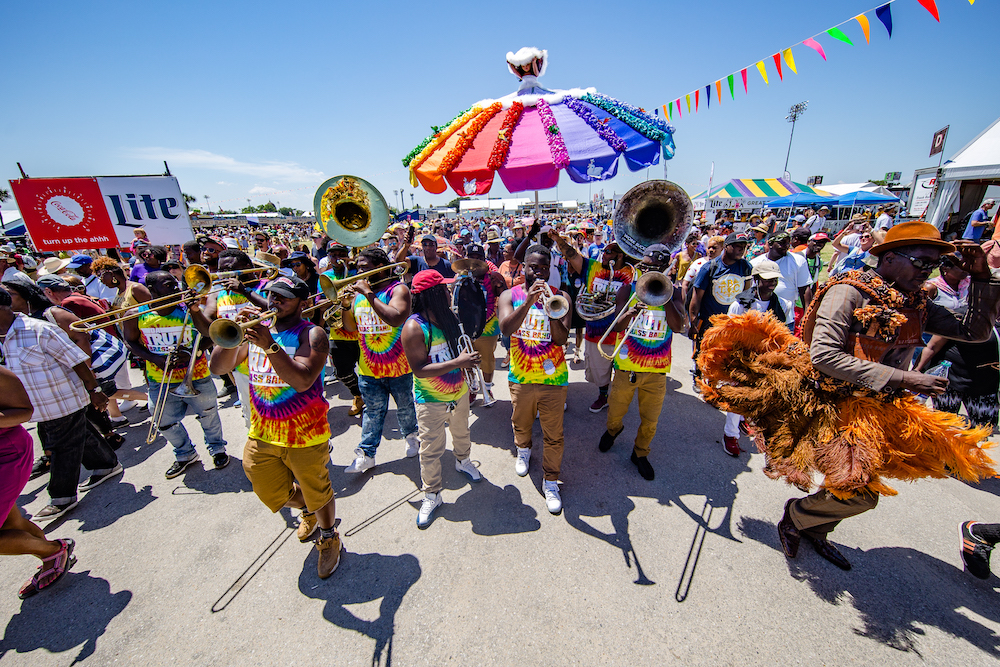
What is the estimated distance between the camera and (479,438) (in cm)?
452

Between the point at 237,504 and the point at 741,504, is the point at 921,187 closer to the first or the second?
the point at 741,504

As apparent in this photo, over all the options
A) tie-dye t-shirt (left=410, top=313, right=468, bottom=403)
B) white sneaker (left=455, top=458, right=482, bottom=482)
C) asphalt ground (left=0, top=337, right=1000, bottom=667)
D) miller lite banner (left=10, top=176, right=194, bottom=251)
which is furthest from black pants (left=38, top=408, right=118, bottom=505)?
miller lite banner (left=10, top=176, right=194, bottom=251)

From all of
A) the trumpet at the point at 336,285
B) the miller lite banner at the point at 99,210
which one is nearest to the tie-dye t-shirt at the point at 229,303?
the trumpet at the point at 336,285

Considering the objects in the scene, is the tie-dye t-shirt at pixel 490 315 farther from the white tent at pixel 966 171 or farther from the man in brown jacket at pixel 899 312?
the white tent at pixel 966 171

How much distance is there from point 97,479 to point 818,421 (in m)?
6.45

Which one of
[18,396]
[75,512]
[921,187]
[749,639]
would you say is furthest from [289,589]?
[921,187]

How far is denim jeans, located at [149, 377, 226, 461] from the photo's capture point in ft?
12.5

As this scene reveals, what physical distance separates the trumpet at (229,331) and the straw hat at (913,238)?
3677mm

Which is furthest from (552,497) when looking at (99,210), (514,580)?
(99,210)

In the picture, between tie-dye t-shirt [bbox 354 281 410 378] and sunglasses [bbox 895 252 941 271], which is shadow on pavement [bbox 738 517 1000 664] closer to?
sunglasses [bbox 895 252 941 271]

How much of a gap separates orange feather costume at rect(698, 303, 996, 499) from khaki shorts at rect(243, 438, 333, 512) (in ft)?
9.30

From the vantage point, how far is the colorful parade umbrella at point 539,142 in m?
3.26

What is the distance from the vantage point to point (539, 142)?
10.9 feet

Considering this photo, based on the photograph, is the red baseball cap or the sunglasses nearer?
the sunglasses
